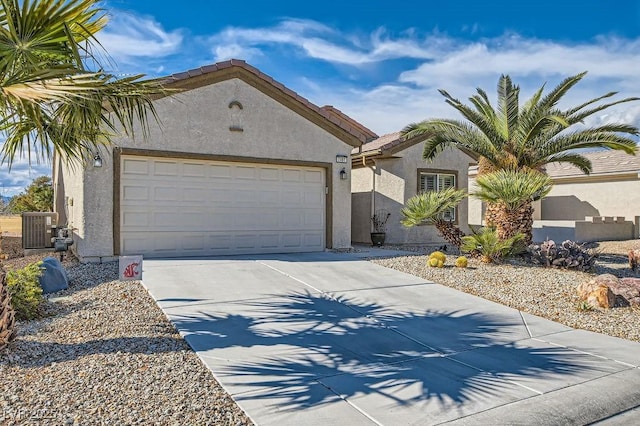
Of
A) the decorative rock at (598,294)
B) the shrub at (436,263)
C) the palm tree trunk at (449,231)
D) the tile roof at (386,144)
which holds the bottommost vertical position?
the decorative rock at (598,294)

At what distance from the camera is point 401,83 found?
1727cm

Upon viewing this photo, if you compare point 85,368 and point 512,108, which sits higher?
point 512,108

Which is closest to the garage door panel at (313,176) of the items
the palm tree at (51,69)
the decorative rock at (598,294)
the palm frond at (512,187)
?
the palm frond at (512,187)

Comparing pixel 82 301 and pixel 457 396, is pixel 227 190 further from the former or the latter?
pixel 457 396

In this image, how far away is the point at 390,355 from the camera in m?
5.51

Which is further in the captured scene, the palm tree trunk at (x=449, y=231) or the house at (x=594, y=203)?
the house at (x=594, y=203)

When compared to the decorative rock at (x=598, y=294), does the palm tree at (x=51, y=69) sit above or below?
above

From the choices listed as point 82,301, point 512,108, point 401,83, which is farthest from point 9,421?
point 401,83

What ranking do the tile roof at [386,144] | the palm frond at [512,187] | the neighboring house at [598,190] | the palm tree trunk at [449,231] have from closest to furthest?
the palm frond at [512,187] → the palm tree trunk at [449,231] → the tile roof at [386,144] → the neighboring house at [598,190]

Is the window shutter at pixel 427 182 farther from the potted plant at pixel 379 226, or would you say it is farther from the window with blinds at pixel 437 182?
the potted plant at pixel 379 226

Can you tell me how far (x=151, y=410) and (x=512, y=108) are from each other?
12140mm

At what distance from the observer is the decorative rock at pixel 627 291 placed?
26.5 feet

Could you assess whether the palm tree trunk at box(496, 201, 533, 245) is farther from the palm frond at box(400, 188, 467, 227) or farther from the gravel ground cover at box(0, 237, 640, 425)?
the gravel ground cover at box(0, 237, 640, 425)

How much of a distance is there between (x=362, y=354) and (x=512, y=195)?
757 centimetres
